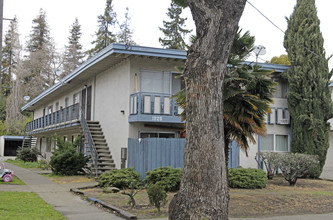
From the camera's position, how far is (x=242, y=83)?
35.1 ft

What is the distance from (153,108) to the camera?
15.7 m

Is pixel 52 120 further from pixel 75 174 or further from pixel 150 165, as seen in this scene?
pixel 150 165

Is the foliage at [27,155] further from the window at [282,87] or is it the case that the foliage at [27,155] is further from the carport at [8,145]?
the window at [282,87]

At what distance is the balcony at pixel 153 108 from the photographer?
15.5 m

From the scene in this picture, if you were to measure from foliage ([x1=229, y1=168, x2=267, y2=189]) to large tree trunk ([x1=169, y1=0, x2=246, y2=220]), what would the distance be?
776 centimetres

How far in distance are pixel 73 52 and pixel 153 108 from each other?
46.4 metres

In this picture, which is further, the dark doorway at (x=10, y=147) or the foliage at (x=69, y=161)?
the dark doorway at (x=10, y=147)

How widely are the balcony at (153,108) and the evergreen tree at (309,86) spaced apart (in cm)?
657

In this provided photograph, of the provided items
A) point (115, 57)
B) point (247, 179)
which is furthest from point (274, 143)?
point (115, 57)

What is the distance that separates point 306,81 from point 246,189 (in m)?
7.27

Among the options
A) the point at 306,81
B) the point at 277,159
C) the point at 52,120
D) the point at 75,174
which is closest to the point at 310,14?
the point at 306,81

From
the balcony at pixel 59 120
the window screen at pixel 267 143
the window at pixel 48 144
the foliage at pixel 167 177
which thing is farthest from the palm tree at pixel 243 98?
the window at pixel 48 144

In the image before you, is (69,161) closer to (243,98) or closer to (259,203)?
(259,203)

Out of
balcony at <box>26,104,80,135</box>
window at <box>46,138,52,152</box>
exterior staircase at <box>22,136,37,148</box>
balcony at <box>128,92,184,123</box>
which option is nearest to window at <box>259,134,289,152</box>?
balcony at <box>128,92,184,123</box>
